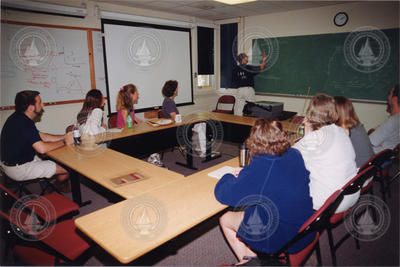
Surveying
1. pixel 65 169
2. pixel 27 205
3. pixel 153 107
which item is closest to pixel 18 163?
pixel 65 169

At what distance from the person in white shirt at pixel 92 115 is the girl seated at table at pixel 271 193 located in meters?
2.08

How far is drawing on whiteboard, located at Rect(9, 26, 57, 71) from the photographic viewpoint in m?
3.57

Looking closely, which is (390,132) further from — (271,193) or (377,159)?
(271,193)

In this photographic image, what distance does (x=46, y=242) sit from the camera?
1.57 meters

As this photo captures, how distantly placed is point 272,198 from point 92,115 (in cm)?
243

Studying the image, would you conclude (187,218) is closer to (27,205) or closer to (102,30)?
(27,205)

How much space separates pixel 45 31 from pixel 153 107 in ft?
7.77

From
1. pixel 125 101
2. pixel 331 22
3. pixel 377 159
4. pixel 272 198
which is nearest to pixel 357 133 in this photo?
pixel 377 159

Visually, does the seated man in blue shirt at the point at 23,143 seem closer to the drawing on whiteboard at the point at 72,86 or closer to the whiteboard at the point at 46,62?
the whiteboard at the point at 46,62

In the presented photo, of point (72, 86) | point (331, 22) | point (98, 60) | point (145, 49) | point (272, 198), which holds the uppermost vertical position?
point (331, 22)

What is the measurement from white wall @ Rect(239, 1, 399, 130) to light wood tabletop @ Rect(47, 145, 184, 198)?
4.40m

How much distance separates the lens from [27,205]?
76.5 inches

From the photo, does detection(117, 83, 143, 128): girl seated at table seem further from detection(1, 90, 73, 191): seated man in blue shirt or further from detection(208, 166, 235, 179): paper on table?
detection(208, 166, 235, 179): paper on table

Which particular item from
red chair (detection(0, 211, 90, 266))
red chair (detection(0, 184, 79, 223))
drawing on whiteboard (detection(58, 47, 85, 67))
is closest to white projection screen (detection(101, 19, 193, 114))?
drawing on whiteboard (detection(58, 47, 85, 67))
